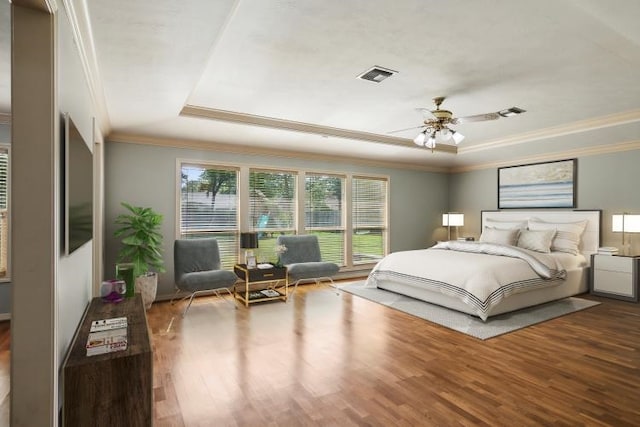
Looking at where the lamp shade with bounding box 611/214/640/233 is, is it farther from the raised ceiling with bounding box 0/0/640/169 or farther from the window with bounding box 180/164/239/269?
the window with bounding box 180/164/239/269

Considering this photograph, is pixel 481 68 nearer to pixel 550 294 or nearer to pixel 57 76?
pixel 57 76

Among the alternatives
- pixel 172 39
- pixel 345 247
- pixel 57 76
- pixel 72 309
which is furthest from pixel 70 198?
pixel 345 247

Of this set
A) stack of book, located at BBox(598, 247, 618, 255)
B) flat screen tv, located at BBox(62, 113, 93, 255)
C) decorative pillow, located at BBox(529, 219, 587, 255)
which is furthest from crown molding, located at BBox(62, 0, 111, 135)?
stack of book, located at BBox(598, 247, 618, 255)

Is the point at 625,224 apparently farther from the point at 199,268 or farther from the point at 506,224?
the point at 199,268

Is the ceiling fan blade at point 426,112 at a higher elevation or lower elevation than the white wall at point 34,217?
higher

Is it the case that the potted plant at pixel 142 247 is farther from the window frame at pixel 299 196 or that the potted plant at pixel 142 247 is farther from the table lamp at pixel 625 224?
the table lamp at pixel 625 224

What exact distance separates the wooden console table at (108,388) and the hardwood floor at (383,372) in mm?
477

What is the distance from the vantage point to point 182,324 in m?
4.01

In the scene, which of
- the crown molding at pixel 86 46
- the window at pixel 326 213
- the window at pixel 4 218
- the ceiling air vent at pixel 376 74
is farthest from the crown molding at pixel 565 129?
the window at pixel 4 218

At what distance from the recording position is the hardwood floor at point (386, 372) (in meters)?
2.23

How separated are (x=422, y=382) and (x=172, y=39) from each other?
9.36ft

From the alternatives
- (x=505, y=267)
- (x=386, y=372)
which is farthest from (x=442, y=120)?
(x=386, y=372)

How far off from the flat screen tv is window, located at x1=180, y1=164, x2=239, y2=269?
2.95m

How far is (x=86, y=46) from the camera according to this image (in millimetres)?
2238
